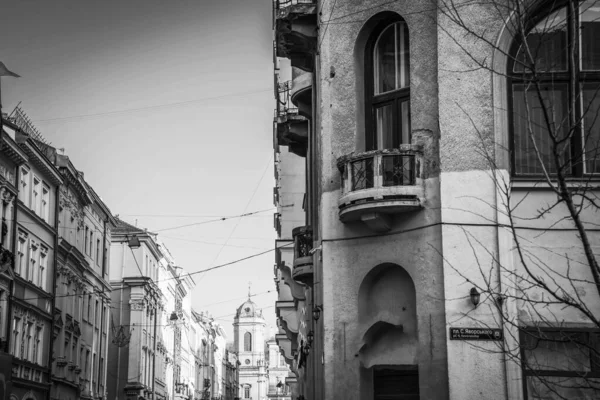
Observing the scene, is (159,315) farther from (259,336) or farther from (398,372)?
(259,336)

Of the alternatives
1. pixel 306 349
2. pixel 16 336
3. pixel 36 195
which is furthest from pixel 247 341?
pixel 306 349

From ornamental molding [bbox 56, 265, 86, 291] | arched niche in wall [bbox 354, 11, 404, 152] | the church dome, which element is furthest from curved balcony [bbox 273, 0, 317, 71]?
the church dome

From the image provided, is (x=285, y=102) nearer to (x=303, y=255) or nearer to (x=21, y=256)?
(x=303, y=255)

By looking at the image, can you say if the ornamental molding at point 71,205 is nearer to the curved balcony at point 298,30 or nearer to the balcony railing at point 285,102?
the balcony railing at point 285,102

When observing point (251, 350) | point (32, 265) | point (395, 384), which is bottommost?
point (395, 384)

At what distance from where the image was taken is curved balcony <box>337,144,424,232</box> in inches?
631

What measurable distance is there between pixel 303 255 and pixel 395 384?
7.44m

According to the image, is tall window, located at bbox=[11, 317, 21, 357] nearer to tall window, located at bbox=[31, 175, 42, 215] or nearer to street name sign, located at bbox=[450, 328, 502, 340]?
tall window, located at bbox=[31, 175, 42, 215]

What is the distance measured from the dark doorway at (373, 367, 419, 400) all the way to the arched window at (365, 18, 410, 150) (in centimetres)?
413

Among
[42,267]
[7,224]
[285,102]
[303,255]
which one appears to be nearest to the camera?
[303,255]

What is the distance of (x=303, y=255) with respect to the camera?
23656 millimetres

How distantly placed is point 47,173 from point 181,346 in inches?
2188

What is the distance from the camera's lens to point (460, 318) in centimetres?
1527

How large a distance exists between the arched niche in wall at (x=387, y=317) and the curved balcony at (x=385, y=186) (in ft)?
3.19
